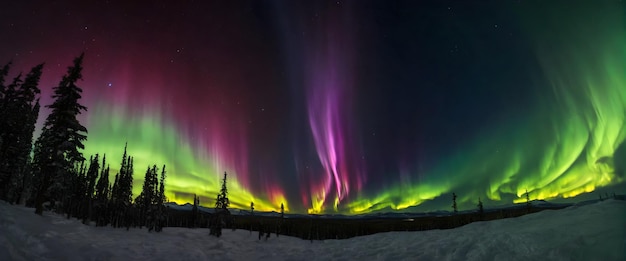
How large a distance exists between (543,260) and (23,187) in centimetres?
6269

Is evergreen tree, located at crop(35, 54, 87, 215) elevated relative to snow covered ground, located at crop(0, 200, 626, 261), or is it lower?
elevated

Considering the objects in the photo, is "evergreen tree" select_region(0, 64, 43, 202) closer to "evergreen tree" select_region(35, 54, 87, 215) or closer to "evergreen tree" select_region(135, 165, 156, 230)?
"evergreen tree" select_region(35, 54, 87, 215)

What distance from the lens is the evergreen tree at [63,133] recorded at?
27984mm

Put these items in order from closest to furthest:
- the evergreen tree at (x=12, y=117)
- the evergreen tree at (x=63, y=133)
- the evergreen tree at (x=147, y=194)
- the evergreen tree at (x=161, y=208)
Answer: the evergreen tree at (x=63, y=133) < the evergreen tree at (x=12, y=117) < the evergreen tree at (x=161, y=208) < the evergreen tree at (x=147, y=194)

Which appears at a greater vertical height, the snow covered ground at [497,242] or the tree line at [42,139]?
the tree line at [42,139]

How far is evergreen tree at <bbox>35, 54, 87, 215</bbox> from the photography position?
2798cm

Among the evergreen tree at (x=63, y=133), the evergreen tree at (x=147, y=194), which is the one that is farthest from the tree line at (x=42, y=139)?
the evergreen tree at (x=147, y=194)

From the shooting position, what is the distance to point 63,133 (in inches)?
1123

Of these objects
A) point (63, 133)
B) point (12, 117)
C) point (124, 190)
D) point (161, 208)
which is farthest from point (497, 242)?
point (124, 190)

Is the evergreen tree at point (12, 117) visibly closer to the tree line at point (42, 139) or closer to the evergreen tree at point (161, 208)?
the tree line at point (42, 139)

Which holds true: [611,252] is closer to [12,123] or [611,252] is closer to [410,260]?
[410,260]

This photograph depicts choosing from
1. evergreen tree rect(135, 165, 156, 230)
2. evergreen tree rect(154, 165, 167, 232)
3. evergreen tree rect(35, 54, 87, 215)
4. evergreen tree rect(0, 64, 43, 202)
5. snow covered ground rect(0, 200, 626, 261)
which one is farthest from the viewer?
evergreen tree rect(135, 165, 156, 230)

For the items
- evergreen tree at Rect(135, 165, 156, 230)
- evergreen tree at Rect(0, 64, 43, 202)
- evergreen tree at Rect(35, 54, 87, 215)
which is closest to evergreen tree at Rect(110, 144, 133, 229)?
evergreen tree at Rect(135, 165, 156, 230)

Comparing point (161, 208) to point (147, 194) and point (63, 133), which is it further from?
point (63, 133)
